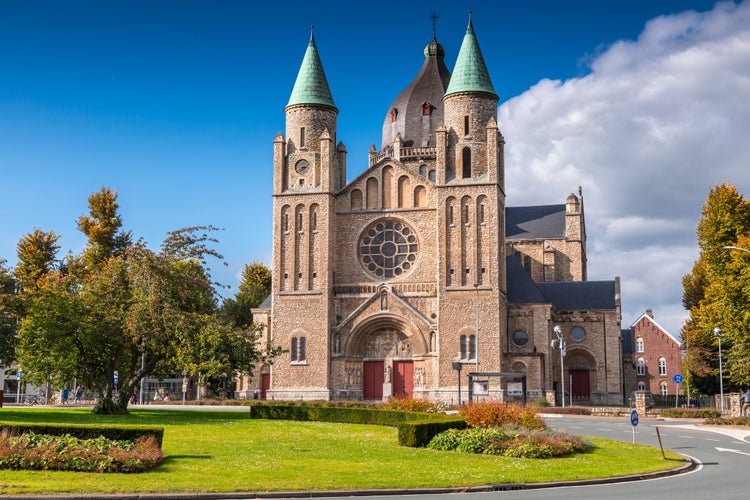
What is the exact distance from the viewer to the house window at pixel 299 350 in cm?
6156

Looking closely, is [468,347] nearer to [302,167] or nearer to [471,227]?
[471,227]

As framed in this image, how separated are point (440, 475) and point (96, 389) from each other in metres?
26.7

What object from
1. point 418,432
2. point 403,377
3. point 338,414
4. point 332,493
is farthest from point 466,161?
point 332,493

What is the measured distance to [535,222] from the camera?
81875 millimetres

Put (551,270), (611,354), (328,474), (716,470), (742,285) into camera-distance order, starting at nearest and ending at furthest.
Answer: (328,474)
(716,470)
(742,285)
(611,354)
(551,270)

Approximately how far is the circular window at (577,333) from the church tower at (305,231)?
62.6 ft

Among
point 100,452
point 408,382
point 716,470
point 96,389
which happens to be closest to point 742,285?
point 408,382

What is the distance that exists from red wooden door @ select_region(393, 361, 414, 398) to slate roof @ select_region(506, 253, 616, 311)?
8.80 meters

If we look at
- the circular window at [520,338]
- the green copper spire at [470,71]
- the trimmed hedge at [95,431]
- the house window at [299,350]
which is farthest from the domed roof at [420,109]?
the trimmed hedge at [95,431]

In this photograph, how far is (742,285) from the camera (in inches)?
1917

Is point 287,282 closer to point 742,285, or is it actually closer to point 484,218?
point 484,218

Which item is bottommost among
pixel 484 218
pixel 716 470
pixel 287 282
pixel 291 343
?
pixel 716 470

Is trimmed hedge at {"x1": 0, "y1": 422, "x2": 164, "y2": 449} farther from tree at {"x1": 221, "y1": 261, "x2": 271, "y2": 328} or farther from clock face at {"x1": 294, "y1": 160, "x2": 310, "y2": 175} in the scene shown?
tree at {"x1": 221, "y1": 261, "x2": 271, "y2": 328}

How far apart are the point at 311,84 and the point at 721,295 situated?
106 feet
